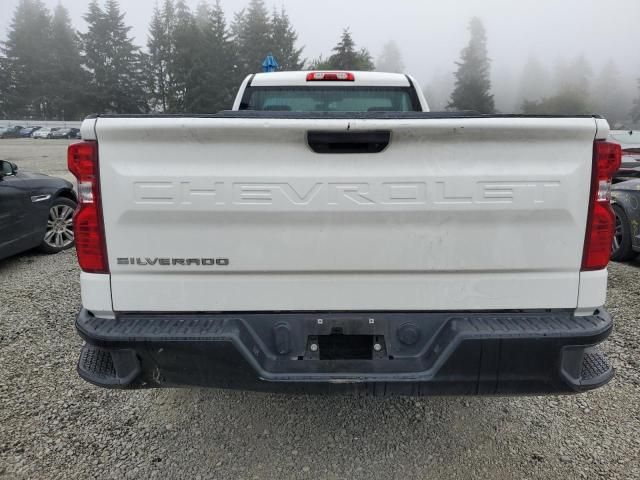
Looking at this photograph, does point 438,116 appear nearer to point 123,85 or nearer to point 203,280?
point 203,280

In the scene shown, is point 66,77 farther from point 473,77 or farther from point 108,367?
point 108,367

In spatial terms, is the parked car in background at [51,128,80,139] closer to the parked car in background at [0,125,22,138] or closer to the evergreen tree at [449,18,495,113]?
the parked car in background at [0,125,22,138]

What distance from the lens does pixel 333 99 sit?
4.24 meters

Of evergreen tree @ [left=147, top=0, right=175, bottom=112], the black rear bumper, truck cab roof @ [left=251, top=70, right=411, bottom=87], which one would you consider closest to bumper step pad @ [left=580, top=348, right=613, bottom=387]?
the black rear bumper

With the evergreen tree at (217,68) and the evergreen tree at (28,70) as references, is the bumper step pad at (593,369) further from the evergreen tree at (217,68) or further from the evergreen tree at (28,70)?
the evergreen tree at (28,70)

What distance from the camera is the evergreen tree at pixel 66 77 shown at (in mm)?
66688

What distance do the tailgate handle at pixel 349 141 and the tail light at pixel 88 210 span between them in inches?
34.9

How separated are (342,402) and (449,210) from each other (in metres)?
1.59

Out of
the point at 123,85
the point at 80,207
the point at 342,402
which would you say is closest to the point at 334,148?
the point at 80,207

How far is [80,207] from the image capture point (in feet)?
6.47

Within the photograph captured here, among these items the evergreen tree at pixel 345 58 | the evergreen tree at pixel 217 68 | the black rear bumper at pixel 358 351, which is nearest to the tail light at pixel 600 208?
the black rear bumper at pixel 358 351

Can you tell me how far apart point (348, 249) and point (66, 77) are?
78549mm

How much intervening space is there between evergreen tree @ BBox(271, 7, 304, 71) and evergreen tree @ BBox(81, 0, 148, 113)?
20.4 meters

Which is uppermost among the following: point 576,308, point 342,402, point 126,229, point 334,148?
point 334,148
